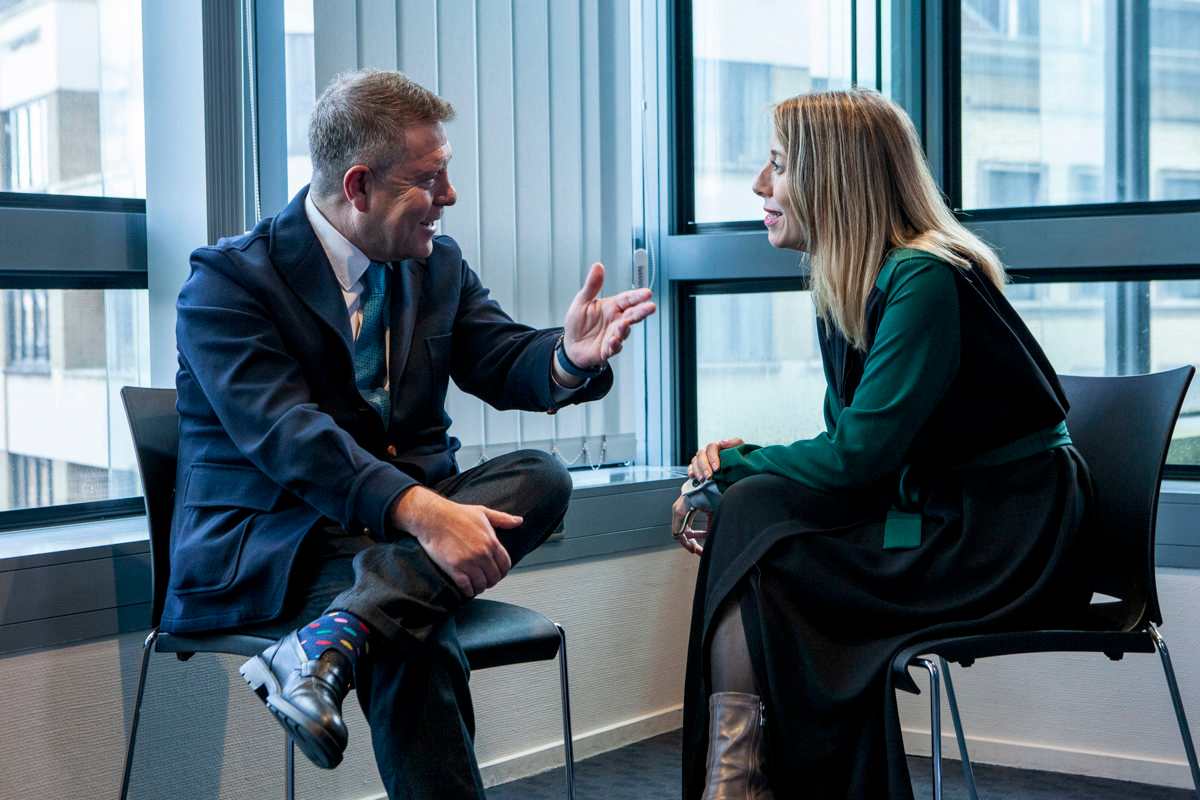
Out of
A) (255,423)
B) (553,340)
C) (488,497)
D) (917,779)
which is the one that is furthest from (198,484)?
(917,779)

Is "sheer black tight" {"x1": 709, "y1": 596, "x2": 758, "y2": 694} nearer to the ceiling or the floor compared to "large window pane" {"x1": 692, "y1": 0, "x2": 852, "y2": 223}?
nearer to the floor

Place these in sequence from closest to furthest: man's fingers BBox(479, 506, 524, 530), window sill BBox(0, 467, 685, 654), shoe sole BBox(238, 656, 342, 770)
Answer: shoe sole BBox(238, 656, 342, 770) → man's fingers BBox(479, 506, 524, 530) → window sill BBox(0, 467, 685, 654)

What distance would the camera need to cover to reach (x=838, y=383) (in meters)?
2.18

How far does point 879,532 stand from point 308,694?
0.89 meters

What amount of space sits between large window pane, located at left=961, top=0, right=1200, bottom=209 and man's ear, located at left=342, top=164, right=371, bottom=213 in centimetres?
166

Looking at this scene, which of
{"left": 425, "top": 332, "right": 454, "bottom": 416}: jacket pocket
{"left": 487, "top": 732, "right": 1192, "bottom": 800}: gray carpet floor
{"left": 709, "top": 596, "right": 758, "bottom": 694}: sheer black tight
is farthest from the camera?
{"left": 487, "top": 732, "right": 1192, "bottom": 800}: gray carpet floor

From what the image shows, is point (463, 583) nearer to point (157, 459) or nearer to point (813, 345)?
point (157, 459)

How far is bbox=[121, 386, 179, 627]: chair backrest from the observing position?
200cm

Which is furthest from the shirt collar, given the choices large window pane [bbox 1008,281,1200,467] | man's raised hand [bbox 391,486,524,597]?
large window pane [bbox 1008,281,1200,467]

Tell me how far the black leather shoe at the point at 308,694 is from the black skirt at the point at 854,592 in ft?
1.99

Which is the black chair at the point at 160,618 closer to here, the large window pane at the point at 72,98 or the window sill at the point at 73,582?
the window sill at the point at 73,582

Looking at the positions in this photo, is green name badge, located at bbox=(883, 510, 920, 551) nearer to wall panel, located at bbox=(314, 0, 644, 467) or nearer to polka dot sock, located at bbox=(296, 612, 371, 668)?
polka dot sock, located at bbox=(296, 612, 371, 668)

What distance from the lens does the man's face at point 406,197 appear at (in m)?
2.05

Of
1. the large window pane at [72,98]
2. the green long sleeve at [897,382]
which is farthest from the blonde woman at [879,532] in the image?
the large window pane at [72,98]
